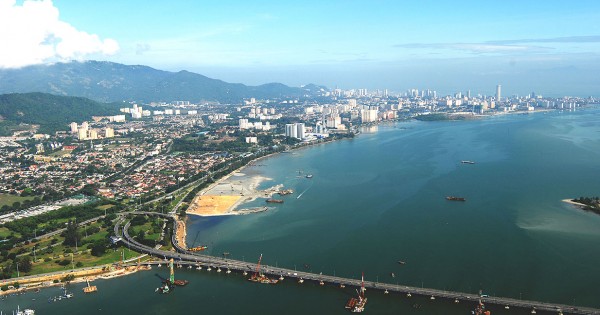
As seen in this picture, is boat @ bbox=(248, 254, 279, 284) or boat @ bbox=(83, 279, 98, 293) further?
boat @ bbox=(248, 254, 279, 284)

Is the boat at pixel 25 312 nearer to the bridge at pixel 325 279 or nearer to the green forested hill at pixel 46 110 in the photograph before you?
the bridge at pixel 325 279

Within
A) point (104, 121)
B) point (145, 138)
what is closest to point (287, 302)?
point (145, 138)

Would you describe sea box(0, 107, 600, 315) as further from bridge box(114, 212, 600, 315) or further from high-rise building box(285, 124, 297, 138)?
high-rise building box(285, 124, 297, 138)

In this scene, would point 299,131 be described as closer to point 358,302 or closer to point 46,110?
point 46,110

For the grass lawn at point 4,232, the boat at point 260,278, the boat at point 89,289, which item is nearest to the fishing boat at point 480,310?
the boat at point 260,278

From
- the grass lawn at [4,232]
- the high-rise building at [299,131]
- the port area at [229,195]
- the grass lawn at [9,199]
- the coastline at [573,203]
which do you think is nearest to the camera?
the grass lawn at [4,232]

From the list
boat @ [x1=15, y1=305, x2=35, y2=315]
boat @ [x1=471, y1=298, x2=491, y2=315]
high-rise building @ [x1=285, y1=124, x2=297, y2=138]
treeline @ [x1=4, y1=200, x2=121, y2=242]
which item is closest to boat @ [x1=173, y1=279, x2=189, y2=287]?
boat @ [x1=15, y1=305, x2=35, y2=315]

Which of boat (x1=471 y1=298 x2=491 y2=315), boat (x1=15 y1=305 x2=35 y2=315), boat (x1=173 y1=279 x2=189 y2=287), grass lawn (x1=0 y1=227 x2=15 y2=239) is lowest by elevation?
boat (x1=15 y1=305 x2=35 y2=315)
